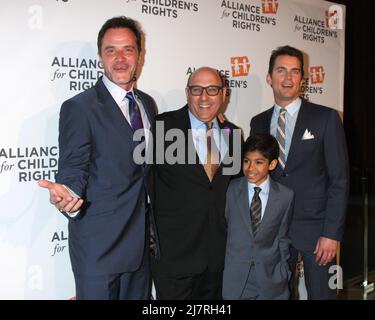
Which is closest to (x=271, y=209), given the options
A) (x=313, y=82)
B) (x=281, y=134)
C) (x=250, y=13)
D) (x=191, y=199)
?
(x=191, y=199)

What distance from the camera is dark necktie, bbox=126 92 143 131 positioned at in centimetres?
233

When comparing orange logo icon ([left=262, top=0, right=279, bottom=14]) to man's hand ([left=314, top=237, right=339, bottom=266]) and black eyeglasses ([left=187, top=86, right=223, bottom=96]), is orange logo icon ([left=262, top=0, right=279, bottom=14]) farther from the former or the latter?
man's hand ([left=314, top=237, right=339, bottom=266])

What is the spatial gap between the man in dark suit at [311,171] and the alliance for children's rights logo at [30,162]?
1425 millimetres

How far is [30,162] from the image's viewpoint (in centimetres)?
256

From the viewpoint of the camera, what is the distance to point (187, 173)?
8.08 ft

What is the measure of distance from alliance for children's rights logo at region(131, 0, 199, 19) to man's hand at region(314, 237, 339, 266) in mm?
1879

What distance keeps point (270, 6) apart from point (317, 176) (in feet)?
5.96

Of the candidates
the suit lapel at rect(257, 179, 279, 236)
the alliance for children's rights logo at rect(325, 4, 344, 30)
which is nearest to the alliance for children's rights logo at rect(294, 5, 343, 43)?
the alliance for children's rights logo at rect(325, 4, 344, 30)

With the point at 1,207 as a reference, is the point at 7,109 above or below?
above

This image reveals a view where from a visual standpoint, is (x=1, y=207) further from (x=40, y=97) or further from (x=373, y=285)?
(x=373, y=285)

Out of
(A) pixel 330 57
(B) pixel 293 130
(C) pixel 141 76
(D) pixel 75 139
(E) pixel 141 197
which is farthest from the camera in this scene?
(A) pixel 330 57

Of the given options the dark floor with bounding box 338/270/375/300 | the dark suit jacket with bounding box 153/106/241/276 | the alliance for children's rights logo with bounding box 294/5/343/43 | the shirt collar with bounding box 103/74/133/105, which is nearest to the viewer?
the shirt collar with bounding box 103/74/133/105

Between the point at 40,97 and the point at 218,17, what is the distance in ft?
5.38
